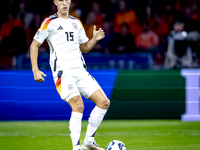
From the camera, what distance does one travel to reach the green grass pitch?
19.9ft

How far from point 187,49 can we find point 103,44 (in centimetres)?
237

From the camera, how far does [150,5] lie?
1241cm

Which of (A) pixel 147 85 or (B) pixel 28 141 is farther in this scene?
(A) pixel 147 85

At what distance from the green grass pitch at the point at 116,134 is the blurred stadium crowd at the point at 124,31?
4.55 feet

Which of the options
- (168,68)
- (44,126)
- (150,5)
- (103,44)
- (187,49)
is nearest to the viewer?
(44,126)

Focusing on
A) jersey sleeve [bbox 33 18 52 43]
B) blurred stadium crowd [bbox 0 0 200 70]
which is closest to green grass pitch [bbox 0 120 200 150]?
blurred stadium crowd [bbox 0 0 200 70]

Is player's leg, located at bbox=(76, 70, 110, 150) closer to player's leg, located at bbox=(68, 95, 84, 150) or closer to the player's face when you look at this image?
player's leg, located at bbox=(68, 95, 84, 150)

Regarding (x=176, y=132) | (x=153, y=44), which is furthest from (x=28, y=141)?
(x=153, y=44)

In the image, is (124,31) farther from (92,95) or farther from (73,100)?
(73,100)

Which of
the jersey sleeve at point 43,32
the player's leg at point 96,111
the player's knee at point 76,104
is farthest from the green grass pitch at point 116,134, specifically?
the jersey sleeve at point 43,32

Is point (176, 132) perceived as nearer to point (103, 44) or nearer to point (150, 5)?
point (103, 44)

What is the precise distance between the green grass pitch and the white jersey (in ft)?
4.58

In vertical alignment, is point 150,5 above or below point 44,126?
above

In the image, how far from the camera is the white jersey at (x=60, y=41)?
5.06 m
